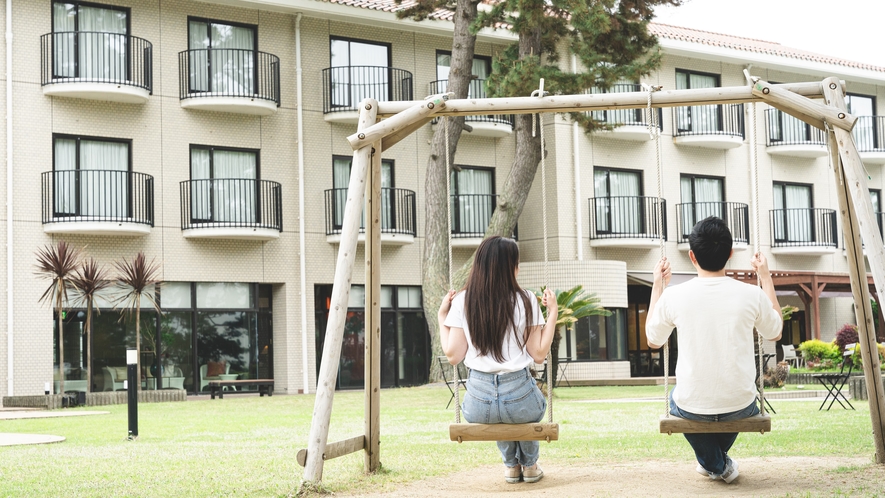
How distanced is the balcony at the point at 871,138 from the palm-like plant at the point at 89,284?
24.2 metres

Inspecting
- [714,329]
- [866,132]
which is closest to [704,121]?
[866,132]

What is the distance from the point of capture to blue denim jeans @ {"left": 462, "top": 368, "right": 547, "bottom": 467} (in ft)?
22.0

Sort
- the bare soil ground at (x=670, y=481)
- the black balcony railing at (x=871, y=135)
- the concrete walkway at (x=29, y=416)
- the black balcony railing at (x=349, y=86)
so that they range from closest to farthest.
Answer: the bare soil ground at (x=670, y=481)
the concrete walkway at (x=29, y=416)
the black balcony railing at (x=349, y=86)
the black balcony railing at (x=871, y=135)

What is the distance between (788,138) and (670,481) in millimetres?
28370

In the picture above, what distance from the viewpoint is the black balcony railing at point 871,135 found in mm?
34969

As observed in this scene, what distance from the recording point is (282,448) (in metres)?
10.6

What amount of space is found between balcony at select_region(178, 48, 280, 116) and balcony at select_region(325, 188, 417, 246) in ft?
9.23

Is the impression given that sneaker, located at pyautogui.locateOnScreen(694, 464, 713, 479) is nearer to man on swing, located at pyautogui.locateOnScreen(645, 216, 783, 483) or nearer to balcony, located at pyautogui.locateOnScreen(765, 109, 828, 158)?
man on swing, located at pyautogui.locateOnScreen(645, 216, 783, 483)

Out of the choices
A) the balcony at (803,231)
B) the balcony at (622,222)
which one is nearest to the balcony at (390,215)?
the balcony at (622,222)

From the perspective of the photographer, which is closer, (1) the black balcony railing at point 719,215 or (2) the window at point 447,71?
(2) the window at point 447,71

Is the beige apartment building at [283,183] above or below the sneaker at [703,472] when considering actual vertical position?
above

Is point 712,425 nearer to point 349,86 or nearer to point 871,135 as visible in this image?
point 349,86

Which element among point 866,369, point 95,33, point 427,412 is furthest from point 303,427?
point 95,33

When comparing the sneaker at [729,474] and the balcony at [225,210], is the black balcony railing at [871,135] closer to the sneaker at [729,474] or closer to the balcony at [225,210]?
the balcony at [225,210]
